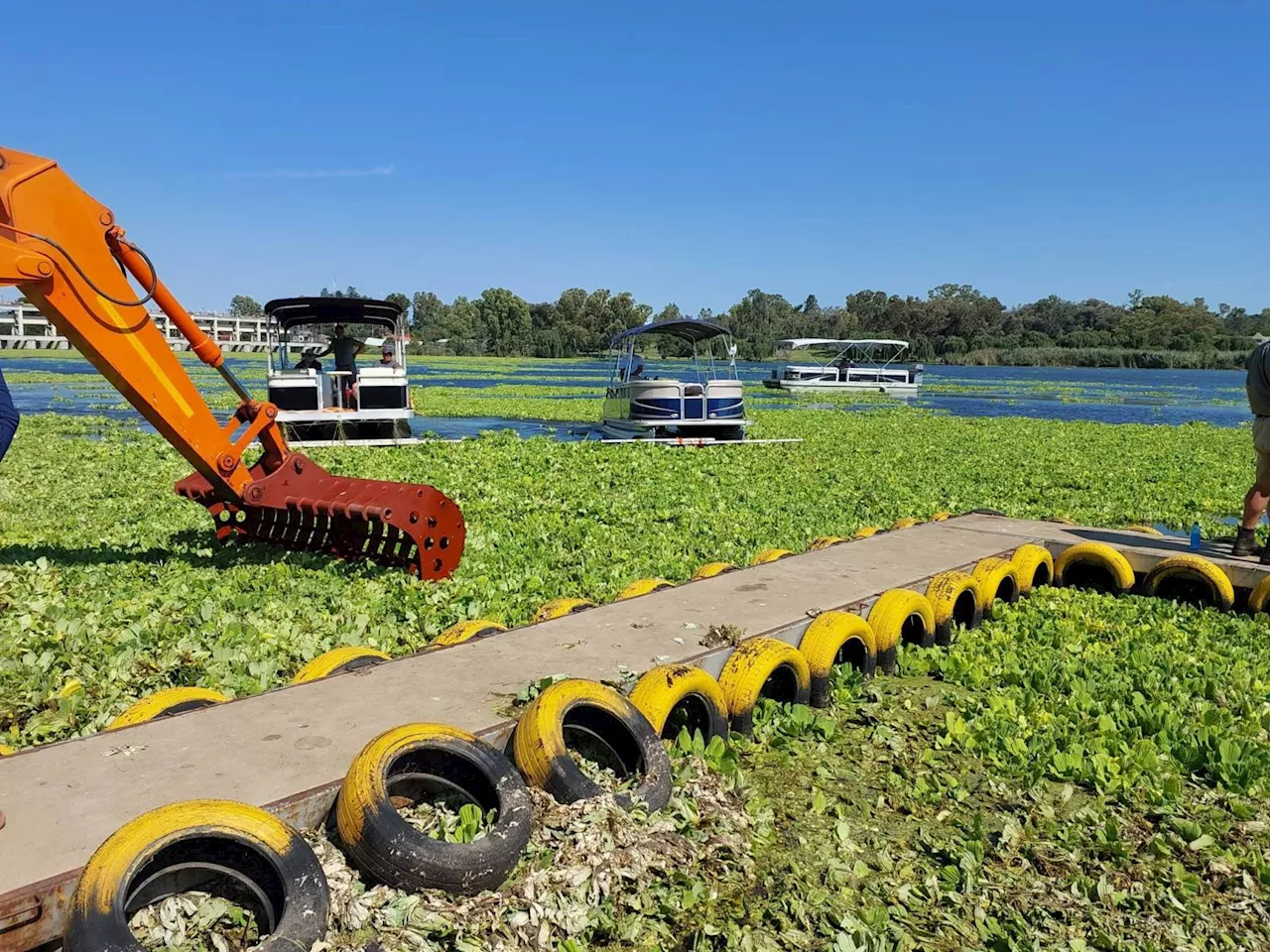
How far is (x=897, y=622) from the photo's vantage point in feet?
20.9

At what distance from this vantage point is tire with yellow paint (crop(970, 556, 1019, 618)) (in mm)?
7559

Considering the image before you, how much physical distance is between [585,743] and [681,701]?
565 mm

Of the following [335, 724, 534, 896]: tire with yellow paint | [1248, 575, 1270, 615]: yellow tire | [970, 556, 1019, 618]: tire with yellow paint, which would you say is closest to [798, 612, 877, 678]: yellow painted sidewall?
[970, 556, 1019, 618]: tire with yellow paint

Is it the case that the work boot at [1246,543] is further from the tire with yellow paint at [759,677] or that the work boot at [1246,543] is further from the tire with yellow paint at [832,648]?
the tire with yellow paint at [759,677]

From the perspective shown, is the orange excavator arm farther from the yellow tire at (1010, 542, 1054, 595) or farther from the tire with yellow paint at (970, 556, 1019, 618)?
the yellow tire at (1010, 542, 1054, 595)

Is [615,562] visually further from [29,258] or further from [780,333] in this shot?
[780,333]

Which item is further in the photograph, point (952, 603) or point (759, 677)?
point (952, 603)

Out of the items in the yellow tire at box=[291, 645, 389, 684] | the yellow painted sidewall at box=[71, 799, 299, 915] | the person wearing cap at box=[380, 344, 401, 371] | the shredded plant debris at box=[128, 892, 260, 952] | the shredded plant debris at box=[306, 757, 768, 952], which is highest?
the person wearing cap at box=[380, 344, 401, 371]

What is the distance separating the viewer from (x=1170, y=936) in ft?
11.5

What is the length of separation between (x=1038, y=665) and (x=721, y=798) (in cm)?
297

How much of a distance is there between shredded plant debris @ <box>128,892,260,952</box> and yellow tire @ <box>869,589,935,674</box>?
4.39 m

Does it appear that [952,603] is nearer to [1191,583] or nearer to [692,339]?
[1191,583]

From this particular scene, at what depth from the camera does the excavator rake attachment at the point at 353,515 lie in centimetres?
774

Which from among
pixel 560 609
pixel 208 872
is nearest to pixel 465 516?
pixel 560 609
